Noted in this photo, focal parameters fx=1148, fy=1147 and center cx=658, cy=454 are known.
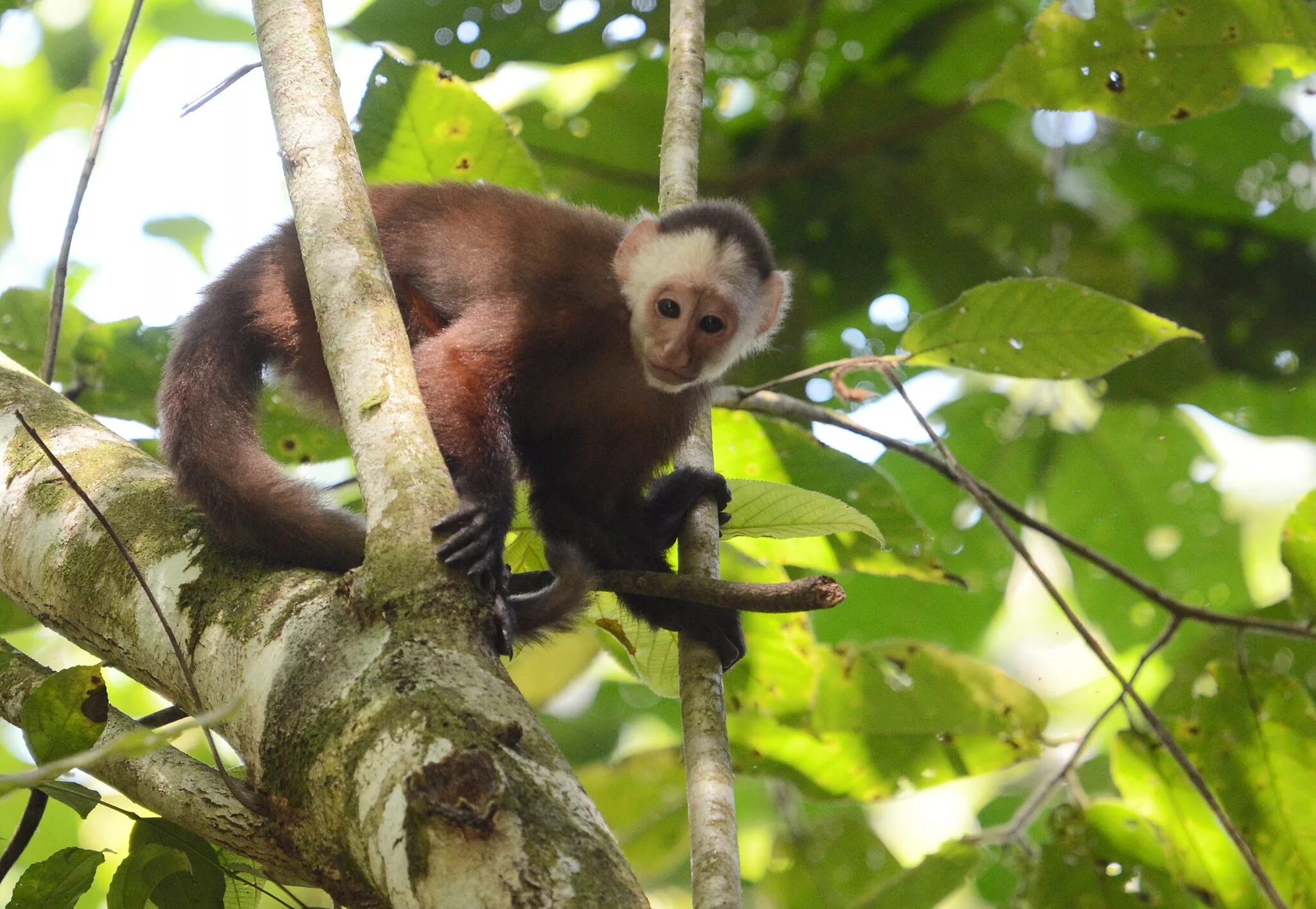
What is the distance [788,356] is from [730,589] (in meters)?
3.34

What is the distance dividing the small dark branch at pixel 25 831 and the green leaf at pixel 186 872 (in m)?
0.27

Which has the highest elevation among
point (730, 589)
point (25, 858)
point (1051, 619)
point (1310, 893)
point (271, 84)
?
point (271, 84)

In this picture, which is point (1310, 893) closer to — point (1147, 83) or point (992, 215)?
point (1147, 83)

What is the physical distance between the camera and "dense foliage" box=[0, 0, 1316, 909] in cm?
332

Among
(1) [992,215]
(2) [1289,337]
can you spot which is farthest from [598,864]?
(2) [1289,337]

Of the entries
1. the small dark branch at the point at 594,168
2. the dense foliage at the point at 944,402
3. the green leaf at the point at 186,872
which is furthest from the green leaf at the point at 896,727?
the small dark branch at the point at 594,168

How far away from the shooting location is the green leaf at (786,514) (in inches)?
103

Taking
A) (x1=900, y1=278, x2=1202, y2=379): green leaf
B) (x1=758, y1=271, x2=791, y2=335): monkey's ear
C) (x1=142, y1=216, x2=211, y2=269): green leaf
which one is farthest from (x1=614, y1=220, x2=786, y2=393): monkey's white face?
(x1=142, y1=216, x2=211, y2=269): green leaf

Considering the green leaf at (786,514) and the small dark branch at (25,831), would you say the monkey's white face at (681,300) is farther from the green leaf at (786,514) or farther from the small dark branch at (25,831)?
the small dark branch at (25,831)

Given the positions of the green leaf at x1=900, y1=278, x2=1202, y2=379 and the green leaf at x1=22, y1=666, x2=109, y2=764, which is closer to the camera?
the green leaf at x1=22, y1=666, x2=109, y2=764

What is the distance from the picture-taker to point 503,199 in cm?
375

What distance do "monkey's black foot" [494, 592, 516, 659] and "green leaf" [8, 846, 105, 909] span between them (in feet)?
2.56

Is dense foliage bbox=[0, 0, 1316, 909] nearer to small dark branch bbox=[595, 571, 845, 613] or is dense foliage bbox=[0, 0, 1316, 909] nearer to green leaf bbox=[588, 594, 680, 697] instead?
green leaf bbox=[588, 594, 680, 697]

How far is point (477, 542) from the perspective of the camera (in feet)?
7.36
